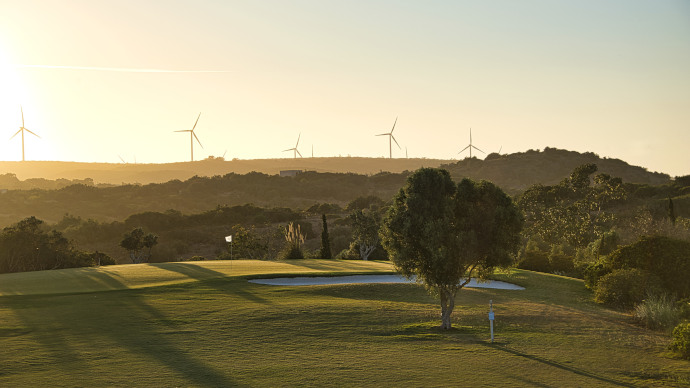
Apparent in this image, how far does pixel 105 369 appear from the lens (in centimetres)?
1656

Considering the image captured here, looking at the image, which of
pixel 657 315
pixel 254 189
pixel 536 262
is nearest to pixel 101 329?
pixel 657 315

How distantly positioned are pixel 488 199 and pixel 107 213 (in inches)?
3811

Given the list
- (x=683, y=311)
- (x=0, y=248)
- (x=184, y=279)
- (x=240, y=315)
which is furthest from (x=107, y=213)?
(x=683, y=311)

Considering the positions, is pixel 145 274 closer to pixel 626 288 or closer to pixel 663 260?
pixel 626 288

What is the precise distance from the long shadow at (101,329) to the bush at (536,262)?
27.2 meters

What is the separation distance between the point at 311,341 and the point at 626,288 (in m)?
16.8

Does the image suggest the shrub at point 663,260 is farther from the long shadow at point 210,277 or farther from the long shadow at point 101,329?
the long shadow at point 101,329

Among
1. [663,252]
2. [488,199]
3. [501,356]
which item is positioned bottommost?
[501,356]

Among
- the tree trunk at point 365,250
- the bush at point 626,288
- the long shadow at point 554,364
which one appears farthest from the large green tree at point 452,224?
the tree trunk at point 365,250

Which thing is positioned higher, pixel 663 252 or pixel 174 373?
pixel 663 252

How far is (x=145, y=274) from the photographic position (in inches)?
1339

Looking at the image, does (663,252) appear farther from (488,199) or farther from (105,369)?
(105,369)

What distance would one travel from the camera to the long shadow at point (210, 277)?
28.5m

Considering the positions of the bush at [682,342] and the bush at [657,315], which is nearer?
the bush at [682,342]
